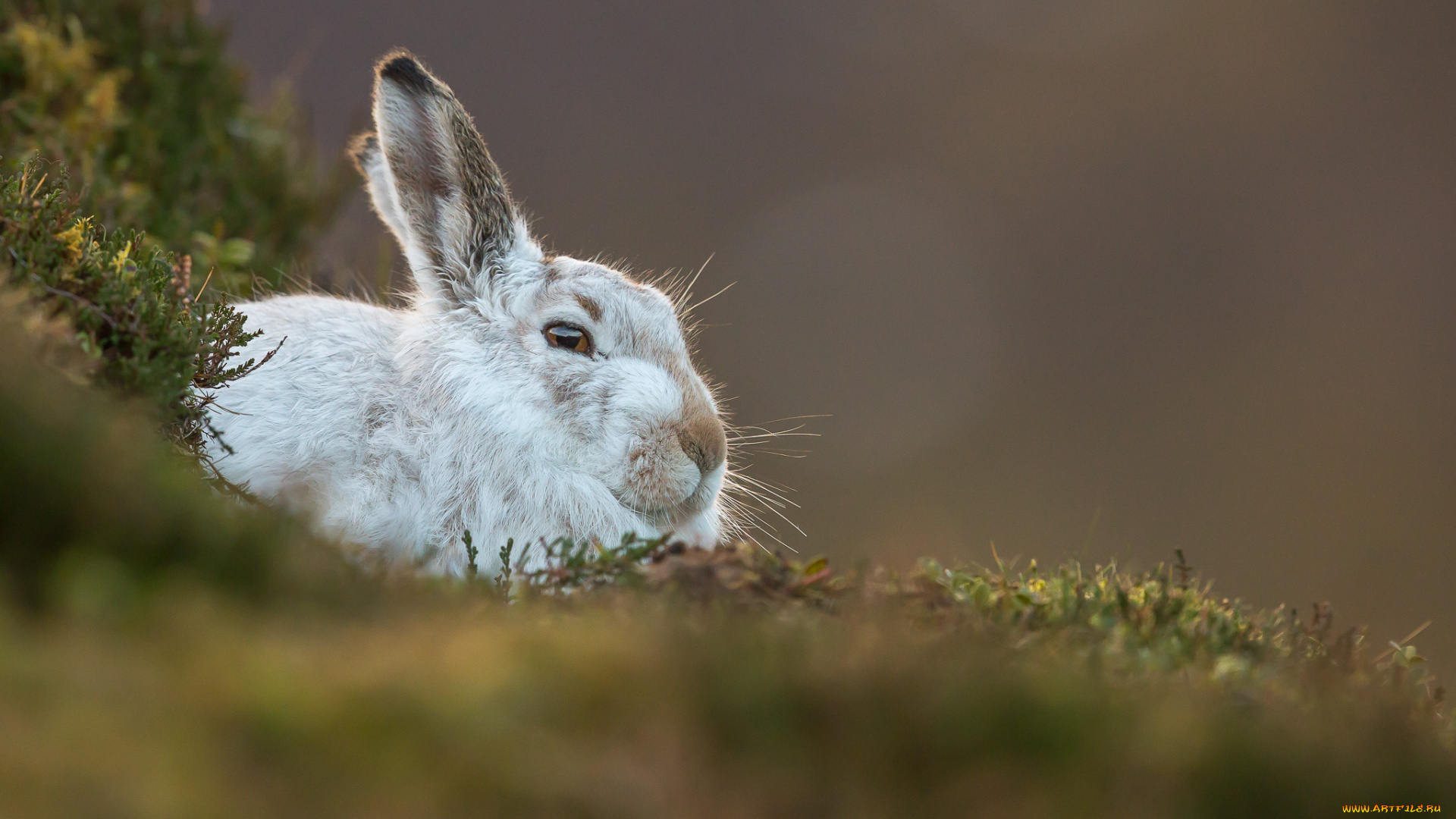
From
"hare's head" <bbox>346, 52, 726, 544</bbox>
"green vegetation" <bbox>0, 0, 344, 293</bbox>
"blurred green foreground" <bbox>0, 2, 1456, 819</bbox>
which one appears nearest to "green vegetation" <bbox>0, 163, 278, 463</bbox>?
"blurred green foreground" <bbox>0, 2, 1456, 819</bbox>

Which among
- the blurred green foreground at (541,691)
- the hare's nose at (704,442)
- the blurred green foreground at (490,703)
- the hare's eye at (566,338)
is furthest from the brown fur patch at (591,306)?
the blurred green foreground at (490,703)

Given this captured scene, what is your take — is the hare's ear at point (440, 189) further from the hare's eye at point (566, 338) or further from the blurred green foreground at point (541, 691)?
the blurred green foreground at point (541, 691)

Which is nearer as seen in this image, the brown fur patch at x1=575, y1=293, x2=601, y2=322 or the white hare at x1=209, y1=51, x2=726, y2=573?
the white hare at x1=209, y1=51, x2=726, y2=573

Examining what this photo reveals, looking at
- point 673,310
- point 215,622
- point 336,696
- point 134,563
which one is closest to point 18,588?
point 134,563

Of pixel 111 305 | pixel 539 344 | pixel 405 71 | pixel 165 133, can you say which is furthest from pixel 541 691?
pixel 165 133

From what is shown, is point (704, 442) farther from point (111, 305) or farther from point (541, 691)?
point (541, 691)

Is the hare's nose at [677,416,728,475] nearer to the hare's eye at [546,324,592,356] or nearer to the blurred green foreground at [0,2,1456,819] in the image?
the hare's eye at [546,324,592,356]
